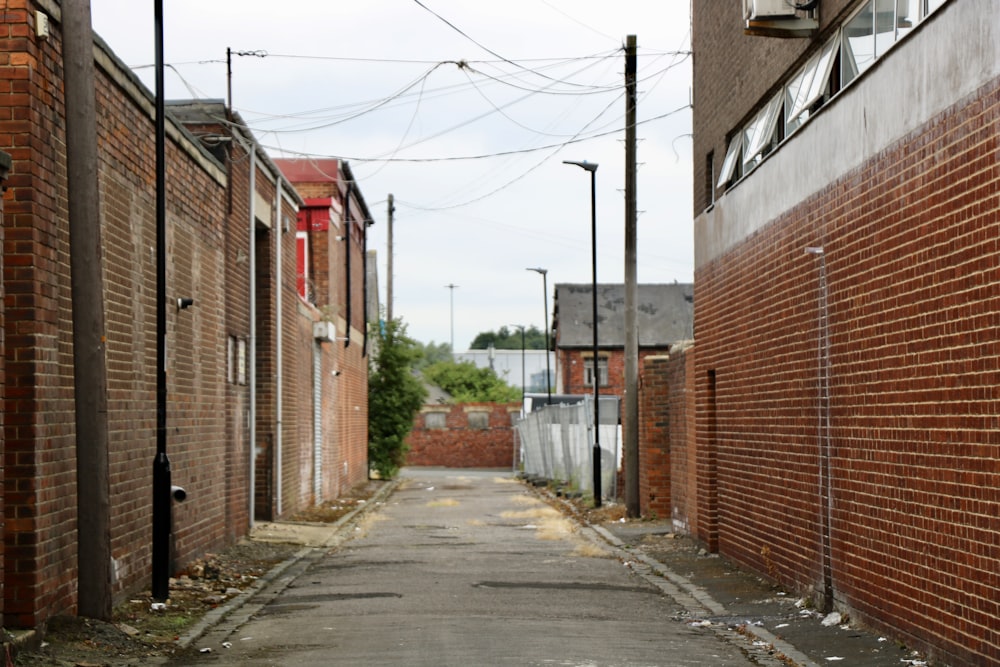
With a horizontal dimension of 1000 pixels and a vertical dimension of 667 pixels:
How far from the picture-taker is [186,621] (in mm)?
11625

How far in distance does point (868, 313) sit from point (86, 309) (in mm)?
6032

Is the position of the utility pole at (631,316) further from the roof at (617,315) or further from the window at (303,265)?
the roof at (617,315)

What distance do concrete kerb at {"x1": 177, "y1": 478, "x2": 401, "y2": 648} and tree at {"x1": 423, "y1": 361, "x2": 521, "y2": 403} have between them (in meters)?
70.6

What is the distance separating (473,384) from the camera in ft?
325

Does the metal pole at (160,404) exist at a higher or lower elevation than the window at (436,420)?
higher

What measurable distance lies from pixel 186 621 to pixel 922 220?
6.97 m

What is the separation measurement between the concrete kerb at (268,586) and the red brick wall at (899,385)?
17.5 feet

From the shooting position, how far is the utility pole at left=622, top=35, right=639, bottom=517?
Result: 24656 millimetres

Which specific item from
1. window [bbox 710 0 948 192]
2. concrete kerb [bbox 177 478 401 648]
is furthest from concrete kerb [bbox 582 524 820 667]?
window [bbox 710 0 948 192]

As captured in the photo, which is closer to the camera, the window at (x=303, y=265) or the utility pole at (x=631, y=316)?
the utility pole at (x=631, y=316)

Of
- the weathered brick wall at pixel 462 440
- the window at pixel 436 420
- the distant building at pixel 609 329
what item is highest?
the distant building at pixel 609 329

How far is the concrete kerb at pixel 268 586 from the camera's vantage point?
443 inches

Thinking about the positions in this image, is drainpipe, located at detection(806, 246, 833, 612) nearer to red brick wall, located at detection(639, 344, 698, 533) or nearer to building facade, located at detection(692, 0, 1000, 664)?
building facade, located at detection(692, 0, 1000, 664)

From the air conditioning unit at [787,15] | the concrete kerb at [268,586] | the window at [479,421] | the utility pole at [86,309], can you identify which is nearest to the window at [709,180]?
the air conditioning unit at [787,15]
